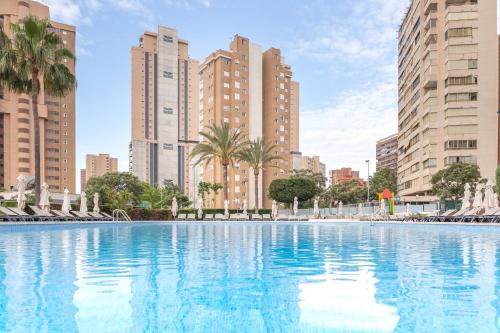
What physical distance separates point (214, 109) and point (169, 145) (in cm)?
4496

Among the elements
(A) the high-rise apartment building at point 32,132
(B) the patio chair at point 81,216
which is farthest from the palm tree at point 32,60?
(A) the high-rise apartment building at point 32,132

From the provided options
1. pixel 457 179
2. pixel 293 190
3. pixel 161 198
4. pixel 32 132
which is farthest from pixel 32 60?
pixel 32 132

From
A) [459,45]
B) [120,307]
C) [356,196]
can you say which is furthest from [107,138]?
[120,307]

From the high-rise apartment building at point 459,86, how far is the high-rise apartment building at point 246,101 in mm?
37342

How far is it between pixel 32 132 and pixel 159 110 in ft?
138

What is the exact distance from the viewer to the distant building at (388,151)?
156625 mm

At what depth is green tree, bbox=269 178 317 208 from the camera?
213 ft

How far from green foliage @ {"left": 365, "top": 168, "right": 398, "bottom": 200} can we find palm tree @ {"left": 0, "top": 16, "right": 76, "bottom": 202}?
2664 inches

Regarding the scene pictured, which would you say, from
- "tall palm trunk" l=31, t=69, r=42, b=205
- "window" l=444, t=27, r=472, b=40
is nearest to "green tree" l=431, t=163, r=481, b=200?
"window" l=444, t=27, r=472, b=40

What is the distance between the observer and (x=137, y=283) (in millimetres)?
6379

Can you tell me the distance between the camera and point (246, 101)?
97.3 meters

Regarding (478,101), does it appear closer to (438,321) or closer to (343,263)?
(343,263)

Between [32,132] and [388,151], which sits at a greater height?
[32,132]

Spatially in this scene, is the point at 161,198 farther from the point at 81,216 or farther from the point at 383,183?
the point at 81,216
